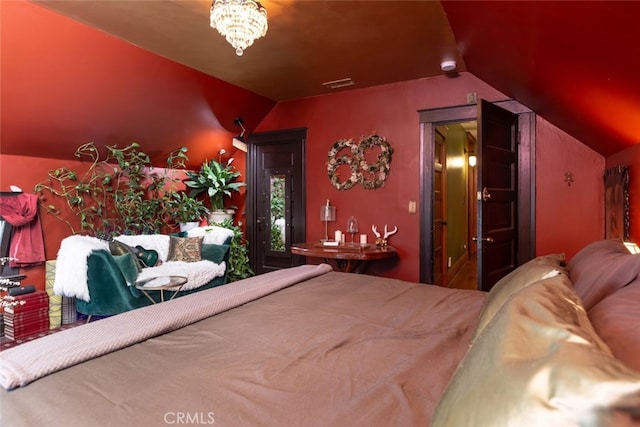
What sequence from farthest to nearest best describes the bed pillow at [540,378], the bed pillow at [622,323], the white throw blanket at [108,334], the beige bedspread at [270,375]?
1. the white throw blanket at [108,334]
2. the beige bedspread at [270,375]
3. the bed pillow at [622,323]
4. the bed pillow at [540,378]

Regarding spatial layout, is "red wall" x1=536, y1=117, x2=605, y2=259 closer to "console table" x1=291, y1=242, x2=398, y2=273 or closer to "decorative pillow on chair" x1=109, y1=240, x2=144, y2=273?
"console table" x1=291, y1=242, x2=398, y2=273

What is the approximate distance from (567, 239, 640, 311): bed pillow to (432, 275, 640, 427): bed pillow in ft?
1.87

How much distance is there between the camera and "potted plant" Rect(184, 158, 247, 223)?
485 cm

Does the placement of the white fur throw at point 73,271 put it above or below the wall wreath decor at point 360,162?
below

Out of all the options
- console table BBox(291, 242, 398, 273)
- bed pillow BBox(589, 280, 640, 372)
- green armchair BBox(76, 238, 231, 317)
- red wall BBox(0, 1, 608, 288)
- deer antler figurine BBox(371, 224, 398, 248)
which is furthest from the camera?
deer antler figurine BBox(371, 224, 398, 248)

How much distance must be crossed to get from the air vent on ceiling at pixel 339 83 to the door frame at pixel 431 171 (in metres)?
0.87

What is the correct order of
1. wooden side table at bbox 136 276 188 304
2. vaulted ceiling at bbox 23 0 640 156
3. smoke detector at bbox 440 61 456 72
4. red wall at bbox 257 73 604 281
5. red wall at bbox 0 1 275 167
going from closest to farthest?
vaulted ceiling at bbox 23 0 640 156
red wall at bbox 0 1 275 167
wooden side table at bbox 136 276 188 304
red wall at bbox 257 73 604 281
smoke detector at bbox 440 61 456 72

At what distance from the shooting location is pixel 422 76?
12.5 feet

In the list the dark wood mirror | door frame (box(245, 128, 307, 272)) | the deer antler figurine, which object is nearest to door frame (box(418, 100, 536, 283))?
the deer antler figurine

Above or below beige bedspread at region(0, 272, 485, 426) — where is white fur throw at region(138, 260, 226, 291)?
below

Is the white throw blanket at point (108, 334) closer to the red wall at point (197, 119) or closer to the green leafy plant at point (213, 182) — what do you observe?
the red wall at point (197, 119)

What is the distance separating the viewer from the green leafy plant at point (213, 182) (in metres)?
4.85

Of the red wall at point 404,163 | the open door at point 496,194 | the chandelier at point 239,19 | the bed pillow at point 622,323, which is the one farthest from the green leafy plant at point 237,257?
the bed pillow at point 622,323

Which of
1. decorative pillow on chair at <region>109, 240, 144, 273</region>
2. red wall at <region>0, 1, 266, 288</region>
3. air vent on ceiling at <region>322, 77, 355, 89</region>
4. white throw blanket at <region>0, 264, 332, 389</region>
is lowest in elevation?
white throw blanket at <region>0, 264, 332, 389</region>
